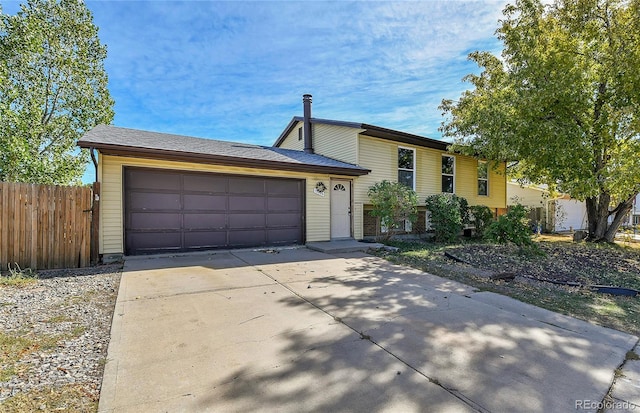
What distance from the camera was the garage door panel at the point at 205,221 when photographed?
7801 millimetres

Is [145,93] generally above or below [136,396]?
above

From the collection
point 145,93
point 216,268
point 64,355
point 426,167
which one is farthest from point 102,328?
point 145,93

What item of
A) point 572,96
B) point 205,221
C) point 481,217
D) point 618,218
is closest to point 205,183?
point 205,221

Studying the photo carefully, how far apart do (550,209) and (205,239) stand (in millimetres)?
20787

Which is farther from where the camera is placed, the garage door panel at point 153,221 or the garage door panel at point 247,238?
the garage door panel at point 247,238

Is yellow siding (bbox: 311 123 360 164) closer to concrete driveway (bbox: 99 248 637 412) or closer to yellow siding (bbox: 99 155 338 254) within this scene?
yellow siding (bbox: 99 155 338 254)

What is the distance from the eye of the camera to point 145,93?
15.1 metres

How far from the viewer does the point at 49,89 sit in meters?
14.5

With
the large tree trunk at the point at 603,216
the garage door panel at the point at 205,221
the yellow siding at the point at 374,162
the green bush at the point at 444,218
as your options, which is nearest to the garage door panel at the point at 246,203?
the garage door panel at the point at 205,221

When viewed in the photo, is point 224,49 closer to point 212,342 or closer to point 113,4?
point 113,4

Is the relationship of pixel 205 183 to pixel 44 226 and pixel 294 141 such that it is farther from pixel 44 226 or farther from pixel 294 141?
pixel 294 141

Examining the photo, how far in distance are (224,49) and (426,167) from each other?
857 cm

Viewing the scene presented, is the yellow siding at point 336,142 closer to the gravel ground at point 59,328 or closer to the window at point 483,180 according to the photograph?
the window at point 483,180

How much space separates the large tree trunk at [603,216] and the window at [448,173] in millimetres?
4814
